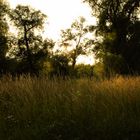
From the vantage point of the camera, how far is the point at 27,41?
2667 inches

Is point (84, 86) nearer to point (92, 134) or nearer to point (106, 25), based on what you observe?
point (92, 134)

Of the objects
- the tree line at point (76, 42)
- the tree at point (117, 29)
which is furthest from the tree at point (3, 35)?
the tree at point (117, 29)

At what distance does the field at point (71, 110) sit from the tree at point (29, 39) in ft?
178

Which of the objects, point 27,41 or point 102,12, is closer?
point 102,12

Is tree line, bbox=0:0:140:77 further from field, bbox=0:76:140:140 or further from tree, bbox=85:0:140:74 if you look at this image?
field, bbox=0:76:140:140

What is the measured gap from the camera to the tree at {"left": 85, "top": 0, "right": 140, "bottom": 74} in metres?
47.5

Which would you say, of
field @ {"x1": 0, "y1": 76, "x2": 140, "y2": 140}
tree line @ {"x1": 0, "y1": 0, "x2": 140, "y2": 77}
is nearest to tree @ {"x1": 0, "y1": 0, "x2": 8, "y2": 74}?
tree line @ {"x1": 0, "y1": 0, "x2": 140, "y2": 77}

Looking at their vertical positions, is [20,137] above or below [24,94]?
below

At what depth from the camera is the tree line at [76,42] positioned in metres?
47.8

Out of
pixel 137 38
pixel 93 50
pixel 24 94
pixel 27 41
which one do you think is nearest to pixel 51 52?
pixel 27 41

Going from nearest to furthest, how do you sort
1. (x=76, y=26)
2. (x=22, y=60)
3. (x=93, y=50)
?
1. (x=93, y=50)
2. (x=22, y=60)
3. (x=76, y=26)

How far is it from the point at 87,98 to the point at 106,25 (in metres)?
41.5

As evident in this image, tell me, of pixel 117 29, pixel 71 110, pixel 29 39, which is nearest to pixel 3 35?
pixel 29 39

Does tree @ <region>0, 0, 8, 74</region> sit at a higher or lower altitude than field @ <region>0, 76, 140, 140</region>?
higher
